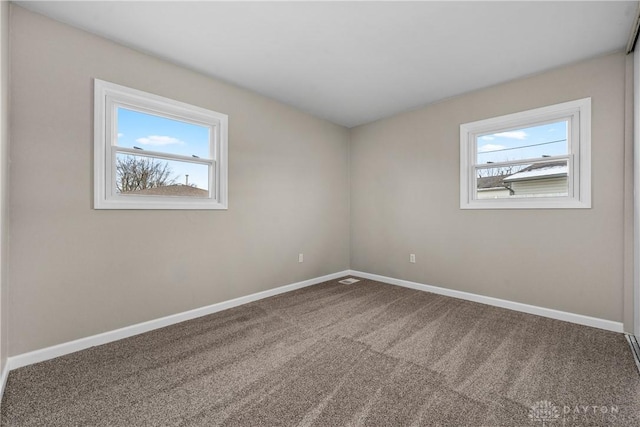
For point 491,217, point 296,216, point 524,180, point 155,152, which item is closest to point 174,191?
point 155,152

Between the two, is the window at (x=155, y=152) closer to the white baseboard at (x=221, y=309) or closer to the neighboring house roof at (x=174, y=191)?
the neighboring house roof at (x=174, y=191)

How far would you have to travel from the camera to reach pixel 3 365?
1773 millimetres

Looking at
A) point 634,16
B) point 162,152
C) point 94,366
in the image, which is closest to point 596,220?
point 634,16

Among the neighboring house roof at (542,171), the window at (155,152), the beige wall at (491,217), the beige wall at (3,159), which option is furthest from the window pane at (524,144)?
the beige wall at (3,159)

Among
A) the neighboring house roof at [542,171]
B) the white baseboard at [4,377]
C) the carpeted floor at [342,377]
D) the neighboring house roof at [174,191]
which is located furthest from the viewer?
the neighboring house roof at [542,171]

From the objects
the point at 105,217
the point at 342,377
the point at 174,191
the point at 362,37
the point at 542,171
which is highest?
the point at 362,37

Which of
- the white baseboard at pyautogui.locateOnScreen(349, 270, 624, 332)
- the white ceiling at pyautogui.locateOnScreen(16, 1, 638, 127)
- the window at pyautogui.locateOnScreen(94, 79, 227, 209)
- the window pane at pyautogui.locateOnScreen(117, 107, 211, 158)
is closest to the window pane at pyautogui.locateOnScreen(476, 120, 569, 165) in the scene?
the white ceiling at pyautogui.locateOnScreen(16, 1, 638, 127)

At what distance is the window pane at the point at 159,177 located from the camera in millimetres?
2492

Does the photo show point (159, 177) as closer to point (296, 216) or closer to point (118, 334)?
point (118, 334)

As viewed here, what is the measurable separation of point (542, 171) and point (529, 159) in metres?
0.18

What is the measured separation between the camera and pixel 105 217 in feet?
7.66

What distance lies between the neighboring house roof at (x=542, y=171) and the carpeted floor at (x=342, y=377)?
150cm

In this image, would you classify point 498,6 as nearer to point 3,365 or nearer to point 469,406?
point 469,406

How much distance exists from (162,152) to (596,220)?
421 centimetres
